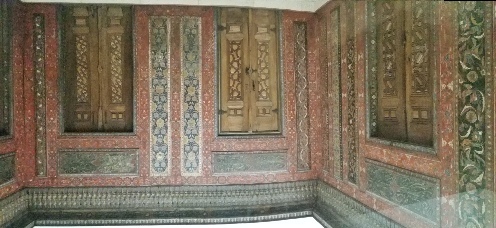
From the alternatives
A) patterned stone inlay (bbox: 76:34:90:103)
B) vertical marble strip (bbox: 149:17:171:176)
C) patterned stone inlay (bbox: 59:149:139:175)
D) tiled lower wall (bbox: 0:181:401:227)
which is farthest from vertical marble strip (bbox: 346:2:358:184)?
patterned stone inlay (bbox: 76:34:90:103)

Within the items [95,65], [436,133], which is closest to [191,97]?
[95,65]

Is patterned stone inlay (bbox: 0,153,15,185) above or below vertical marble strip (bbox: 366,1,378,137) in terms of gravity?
below

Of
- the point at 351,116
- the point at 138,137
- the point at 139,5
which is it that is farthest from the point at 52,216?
the point at 351,116

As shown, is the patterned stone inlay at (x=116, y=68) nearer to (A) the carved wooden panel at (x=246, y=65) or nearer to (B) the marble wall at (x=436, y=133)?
(A) the carved wooden panel at (x=246, y=65)

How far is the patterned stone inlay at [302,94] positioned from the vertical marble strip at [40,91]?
3.17 m

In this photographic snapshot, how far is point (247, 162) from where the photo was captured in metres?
4.75

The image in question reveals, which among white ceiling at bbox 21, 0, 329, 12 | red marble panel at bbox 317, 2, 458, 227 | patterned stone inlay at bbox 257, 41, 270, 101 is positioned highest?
white ceiling at bbox 21, 0, 329, 12

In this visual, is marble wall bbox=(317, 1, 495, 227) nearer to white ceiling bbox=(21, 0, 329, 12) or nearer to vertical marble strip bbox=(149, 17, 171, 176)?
white ceiling bbox=(21, 0, 329, 12)

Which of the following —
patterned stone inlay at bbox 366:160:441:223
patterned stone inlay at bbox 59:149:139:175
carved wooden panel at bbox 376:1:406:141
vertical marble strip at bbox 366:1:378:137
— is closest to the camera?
patterned stone inlay at bbox 366:160:441:223

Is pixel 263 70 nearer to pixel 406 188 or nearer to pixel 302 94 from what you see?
pixel 302 94

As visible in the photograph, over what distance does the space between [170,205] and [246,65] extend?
2014mm

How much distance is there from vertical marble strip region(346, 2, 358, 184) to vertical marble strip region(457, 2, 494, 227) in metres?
1.48

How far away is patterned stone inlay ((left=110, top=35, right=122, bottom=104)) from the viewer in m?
4.66

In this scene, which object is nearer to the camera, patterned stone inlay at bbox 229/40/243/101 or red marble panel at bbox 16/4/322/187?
red marble panel at bbox 16/4/322/187
